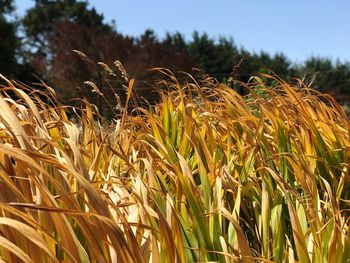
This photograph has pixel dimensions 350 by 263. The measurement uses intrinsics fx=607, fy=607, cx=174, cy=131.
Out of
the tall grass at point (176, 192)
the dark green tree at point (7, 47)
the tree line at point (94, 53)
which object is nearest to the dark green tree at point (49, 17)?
the tree line at point (94, 53)

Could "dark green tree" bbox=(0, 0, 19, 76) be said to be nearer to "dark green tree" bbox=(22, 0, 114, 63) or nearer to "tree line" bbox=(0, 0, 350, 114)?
"tree line" bbox=(0, 0, 350, 114)

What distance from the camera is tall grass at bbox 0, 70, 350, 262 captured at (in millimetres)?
1397

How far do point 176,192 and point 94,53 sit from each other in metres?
32.2

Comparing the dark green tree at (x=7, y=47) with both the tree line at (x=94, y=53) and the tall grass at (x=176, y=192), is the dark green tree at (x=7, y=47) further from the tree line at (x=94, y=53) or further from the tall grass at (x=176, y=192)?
the tall grass at (x=176, y=192)

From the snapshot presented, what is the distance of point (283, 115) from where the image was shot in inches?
116

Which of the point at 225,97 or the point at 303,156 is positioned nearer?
the point at 303,156

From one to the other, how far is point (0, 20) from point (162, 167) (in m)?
26.2

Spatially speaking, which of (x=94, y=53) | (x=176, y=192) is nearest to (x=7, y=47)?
(x=94, y=53)

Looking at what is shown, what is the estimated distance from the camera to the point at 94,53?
33531mm

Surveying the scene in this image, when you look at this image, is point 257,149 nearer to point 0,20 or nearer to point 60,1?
point 0,20

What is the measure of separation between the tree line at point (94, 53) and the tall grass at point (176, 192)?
10551 millimetres

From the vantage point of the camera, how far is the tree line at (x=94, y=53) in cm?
2730

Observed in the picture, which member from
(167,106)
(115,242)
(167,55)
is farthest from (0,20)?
(115,242)

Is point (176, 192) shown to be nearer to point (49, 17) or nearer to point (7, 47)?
point (7, 47)
